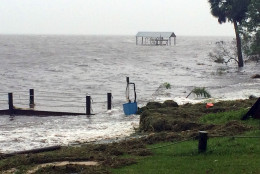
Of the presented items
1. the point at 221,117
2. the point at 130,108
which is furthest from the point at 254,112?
the point at 130,108

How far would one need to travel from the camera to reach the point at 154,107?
17.9 m

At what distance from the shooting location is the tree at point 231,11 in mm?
44000

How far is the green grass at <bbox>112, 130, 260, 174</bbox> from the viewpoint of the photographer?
820cm

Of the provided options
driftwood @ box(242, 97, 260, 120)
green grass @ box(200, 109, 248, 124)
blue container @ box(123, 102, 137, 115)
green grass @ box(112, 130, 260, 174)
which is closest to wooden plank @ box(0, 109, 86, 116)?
blue container @ box(123, 102, 137, 115)

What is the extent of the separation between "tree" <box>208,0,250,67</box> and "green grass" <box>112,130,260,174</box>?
35.3m

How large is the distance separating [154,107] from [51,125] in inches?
175

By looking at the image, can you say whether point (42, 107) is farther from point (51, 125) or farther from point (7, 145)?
point (7, 145)

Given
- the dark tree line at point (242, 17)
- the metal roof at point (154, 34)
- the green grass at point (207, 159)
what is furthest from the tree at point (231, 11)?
the metal roof at point (154, 34)

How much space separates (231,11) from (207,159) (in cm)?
3809

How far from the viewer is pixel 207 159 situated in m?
8.91

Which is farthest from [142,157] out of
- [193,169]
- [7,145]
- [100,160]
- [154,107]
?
[154,107]

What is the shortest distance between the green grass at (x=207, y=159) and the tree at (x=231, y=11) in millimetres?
35258

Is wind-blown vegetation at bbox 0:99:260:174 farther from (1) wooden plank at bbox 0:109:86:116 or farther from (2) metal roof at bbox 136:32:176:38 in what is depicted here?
(2) metal roof at bbox 136:32:176:38

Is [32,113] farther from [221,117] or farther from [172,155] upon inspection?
[172,155]
